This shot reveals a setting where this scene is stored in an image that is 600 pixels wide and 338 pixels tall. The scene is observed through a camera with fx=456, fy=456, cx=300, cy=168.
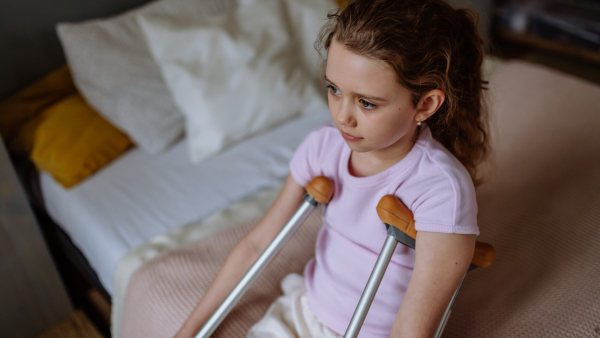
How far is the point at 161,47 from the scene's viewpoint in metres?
1.58

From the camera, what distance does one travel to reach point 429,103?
0.78 m

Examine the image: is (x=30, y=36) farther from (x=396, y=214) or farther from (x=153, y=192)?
(x=396, y=214)

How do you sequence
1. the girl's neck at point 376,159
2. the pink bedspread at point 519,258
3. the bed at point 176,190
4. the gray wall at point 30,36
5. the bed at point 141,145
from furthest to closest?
the gray wall at point 30,36 < the bed at point 141,145 < the bed at point 176,190 < the pink bedspread at point 519,258 < the girl's neck at point 376,159

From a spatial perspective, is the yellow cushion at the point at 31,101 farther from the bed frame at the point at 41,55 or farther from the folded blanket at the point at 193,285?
the folded blanket at the point at 193,285

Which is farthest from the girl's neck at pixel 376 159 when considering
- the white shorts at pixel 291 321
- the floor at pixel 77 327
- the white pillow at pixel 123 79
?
the floor at pixel 77 327

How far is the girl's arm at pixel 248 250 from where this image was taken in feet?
3.33

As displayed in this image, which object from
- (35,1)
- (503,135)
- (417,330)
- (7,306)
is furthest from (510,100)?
(7,306)

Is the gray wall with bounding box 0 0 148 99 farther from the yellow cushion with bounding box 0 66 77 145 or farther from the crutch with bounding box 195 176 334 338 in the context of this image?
the crutch with bounding box 195 176 334 338

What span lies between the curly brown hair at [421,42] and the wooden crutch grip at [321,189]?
0.78ft

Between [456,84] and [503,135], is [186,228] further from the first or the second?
[503,135]

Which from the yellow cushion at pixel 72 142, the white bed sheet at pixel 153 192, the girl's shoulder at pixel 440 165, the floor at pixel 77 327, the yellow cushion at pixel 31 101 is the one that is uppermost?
the girl's shoulder at pixel 440 165

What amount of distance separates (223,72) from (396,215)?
3.36 feet

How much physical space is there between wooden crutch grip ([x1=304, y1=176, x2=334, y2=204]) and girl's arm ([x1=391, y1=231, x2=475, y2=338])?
0.20 metres

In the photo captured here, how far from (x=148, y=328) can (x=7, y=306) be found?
28.3 inches
